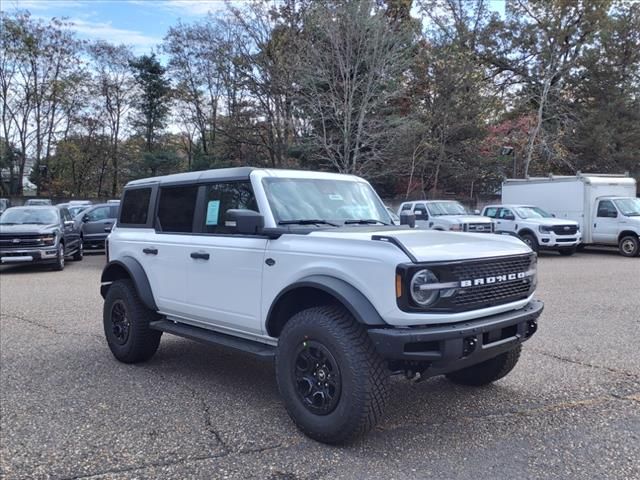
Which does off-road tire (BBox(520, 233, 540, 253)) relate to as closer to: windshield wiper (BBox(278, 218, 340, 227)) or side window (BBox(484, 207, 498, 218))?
side window (BBox(484, 207, 498, 218))

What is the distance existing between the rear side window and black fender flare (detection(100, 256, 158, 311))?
0.45m

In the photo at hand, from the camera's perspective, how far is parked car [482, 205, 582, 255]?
1733cm

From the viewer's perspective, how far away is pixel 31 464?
359 centimetres

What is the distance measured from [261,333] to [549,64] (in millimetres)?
31473

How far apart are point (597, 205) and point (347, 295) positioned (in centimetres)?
1795

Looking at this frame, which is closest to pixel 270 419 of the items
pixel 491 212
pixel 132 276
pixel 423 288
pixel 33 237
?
pixel 423 288

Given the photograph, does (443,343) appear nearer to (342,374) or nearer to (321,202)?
(342,374)

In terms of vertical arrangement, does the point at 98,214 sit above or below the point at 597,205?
below

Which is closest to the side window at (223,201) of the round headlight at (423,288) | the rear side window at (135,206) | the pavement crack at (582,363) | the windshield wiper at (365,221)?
the windshield wiper at (365,221)

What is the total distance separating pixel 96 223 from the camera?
65.2 ft

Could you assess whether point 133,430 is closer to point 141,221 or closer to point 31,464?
point 31,464

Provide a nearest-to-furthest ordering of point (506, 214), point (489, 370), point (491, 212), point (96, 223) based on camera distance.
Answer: point (489, 370) < point (506, 214) < point (491, 212) < point (96, 223)

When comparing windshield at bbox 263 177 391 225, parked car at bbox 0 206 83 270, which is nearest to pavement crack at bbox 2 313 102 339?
windshield at bbox 263 177 391 225

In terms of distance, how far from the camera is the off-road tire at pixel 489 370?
189 inches
